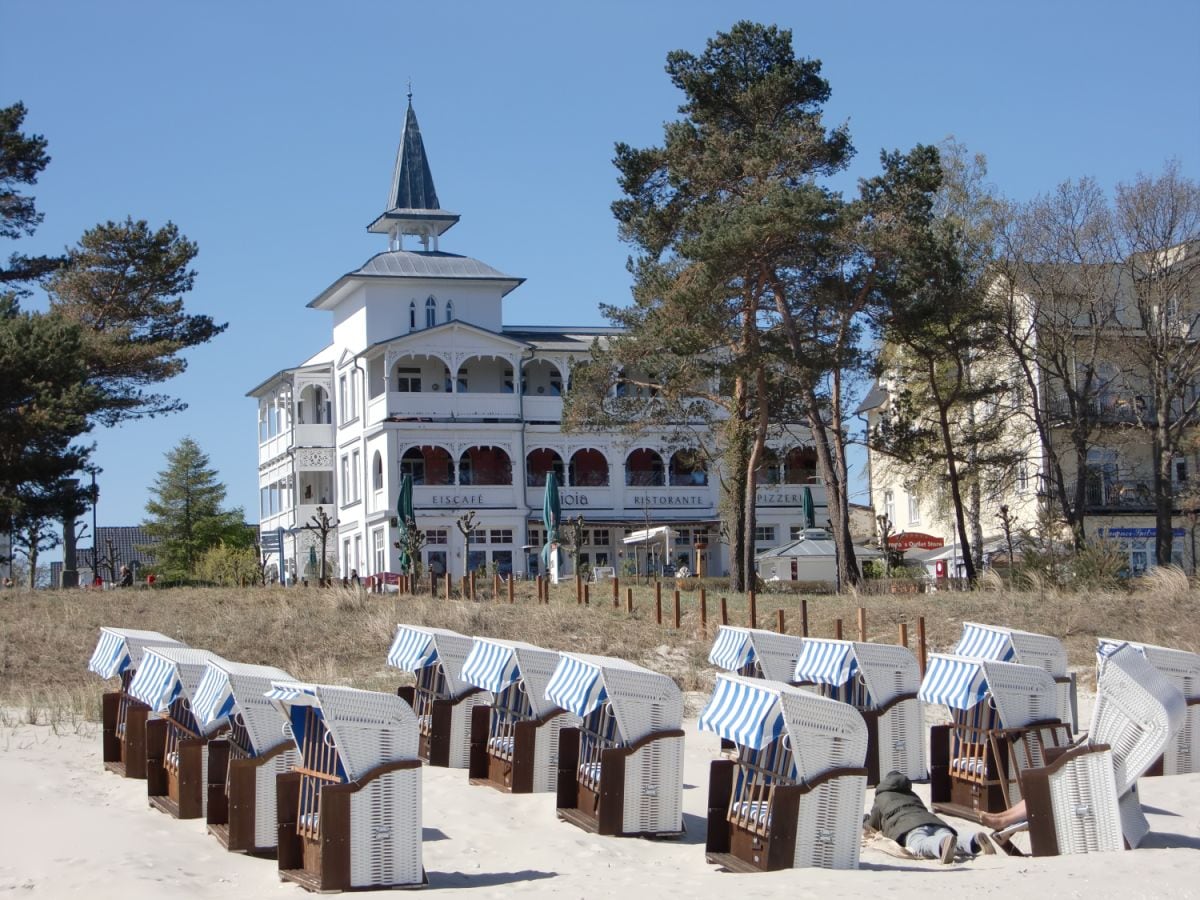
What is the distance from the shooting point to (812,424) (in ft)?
113

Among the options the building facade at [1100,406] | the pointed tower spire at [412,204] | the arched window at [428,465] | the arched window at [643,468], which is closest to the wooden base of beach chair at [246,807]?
the building facade at [1100,406]

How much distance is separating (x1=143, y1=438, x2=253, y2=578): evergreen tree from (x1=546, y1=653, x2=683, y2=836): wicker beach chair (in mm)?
56074

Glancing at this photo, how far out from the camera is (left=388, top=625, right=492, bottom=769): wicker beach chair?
15.7 metres

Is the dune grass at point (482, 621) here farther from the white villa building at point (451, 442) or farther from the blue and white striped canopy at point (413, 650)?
the white villa building at point (451, 442)

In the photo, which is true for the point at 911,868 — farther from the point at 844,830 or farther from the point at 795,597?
the point at 795,597

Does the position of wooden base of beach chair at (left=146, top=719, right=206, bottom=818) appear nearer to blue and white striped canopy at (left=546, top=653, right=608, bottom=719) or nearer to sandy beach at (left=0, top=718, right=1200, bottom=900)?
sandy beach at (left=0, top=718, right=1200, bottom=900)

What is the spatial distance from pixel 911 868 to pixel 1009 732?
7.98 ft

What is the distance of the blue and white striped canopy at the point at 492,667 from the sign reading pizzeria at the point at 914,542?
109 feet

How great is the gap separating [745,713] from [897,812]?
2.41 metres

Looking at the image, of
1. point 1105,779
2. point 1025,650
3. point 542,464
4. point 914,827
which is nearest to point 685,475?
point 542,464


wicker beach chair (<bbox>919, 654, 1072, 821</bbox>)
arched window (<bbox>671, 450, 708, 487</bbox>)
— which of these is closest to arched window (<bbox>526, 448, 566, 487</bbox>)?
arched window (<bbox>671, 450, 708, 487</bbox>)

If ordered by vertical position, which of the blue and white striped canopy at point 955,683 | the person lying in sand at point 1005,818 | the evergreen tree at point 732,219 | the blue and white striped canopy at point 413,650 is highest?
the evergreen tree at point 732,219

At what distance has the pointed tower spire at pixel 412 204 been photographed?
57375 millimetres

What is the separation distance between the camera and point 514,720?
14750mm
